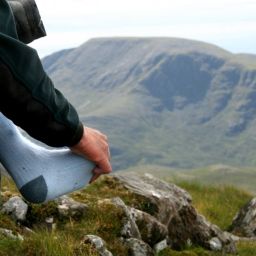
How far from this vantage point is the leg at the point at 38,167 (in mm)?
3775

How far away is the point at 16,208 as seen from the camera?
28.0 ft

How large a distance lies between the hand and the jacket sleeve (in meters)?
0.13

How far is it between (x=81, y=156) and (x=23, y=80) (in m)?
0.93

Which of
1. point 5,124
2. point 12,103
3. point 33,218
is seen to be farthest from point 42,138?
point 33,218

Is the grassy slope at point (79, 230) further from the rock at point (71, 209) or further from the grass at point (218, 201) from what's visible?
the grass at point (218, 201)

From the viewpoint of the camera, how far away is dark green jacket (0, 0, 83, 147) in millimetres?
2875

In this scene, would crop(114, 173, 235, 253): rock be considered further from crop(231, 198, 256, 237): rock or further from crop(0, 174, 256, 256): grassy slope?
crop(231, 198, 256, 237): rock

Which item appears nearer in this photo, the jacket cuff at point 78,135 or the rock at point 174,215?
the jacket cuff at point 78,135

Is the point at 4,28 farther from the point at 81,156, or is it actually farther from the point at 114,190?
the point at 114,190

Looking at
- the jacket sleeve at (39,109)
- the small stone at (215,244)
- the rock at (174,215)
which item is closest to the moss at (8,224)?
the rock at (174,215)

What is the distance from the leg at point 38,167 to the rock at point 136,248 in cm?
458

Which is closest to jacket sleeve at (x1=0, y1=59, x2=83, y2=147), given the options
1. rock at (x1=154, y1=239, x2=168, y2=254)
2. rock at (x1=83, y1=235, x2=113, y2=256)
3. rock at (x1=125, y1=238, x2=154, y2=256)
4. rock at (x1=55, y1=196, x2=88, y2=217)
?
rock at (x1=83, y1=235, x2=113, y2=256)

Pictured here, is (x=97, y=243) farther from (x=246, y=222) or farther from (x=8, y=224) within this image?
(x=246, y=222)

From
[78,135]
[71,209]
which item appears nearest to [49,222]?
[71,209]
